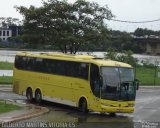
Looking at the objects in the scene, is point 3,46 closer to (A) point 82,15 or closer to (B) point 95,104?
(A) point 82,15

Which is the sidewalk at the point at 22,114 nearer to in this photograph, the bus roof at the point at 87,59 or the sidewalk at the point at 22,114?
the sidewalk at the point at 22,114

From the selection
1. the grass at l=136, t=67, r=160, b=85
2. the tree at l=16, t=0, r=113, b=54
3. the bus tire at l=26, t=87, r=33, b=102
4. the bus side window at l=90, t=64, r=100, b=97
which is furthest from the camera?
the grass at l=136, t=67, r=160, b=85

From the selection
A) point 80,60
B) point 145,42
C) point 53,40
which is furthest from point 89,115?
point 145,42

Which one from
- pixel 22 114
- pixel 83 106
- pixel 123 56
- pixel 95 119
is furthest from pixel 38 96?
pixel 123 56

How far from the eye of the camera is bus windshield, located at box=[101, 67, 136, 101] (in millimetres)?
24266

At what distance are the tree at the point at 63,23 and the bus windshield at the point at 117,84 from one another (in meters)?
21.6

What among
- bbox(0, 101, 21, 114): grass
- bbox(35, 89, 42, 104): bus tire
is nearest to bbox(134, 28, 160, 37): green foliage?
bbox(35, 89, 42, 104): bus tire

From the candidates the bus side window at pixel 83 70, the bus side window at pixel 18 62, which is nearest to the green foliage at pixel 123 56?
the bus side window at pixel 18 62

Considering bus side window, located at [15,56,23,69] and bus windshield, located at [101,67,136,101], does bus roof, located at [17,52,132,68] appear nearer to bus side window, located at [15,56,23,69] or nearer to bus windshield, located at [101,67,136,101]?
bus windshield, located at [101,67,136,101]

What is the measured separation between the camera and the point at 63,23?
4700 cm

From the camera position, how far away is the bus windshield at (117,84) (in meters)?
24.3

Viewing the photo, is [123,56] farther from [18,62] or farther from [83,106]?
[83,106]

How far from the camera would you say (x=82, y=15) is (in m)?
47.8

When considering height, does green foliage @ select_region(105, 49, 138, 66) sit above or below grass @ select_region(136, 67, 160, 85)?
above
